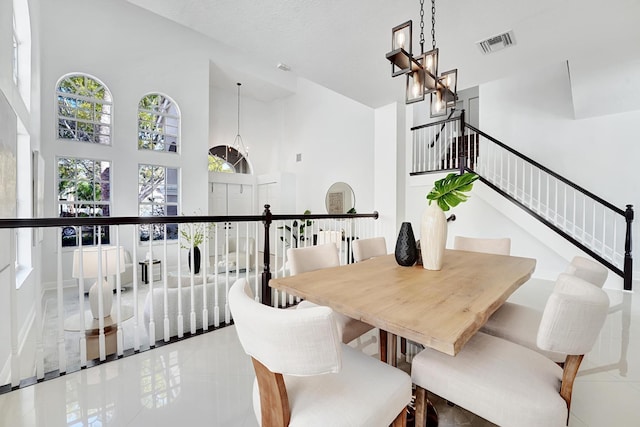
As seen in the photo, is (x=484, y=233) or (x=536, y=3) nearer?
(x=536, y=3)

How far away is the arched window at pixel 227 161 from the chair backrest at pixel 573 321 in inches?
316

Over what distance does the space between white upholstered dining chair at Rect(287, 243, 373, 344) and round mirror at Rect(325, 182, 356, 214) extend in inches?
171

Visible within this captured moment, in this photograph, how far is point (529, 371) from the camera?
40.9 inches

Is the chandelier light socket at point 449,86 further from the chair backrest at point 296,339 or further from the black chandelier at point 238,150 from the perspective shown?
the black chandelier at point 238,150

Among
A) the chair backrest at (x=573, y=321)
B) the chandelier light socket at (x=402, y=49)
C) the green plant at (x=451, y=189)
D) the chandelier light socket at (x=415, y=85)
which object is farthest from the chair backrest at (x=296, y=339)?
the chandelier light socket at (x=415, y=85)

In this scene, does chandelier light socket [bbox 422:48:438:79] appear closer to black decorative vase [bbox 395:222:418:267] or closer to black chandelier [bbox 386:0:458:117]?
black chandelier [bbox 386:0:458:117]

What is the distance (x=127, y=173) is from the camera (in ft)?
18.6

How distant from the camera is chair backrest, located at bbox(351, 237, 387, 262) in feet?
7.22

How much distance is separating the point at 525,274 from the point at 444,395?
932 millimetres

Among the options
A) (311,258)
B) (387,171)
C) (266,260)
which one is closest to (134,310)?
(266,260)

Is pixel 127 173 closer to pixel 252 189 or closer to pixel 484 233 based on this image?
pixel 252 189

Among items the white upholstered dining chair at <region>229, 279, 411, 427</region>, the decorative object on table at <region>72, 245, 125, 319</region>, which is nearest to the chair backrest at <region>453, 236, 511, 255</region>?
the white upholstered dining chair at <region>229, 279, 411, 427</region>

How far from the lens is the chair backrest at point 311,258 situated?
1793 mm

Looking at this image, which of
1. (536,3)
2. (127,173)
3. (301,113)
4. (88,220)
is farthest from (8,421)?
(301,113)
